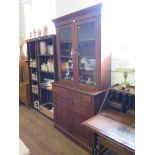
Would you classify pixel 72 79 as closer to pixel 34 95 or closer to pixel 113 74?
pixel 113 74

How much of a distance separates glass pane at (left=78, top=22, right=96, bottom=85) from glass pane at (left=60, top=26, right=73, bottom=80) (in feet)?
0.93

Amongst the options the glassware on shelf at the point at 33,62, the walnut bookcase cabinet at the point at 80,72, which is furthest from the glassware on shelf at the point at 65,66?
the glassware on shelf at the point at 33,62

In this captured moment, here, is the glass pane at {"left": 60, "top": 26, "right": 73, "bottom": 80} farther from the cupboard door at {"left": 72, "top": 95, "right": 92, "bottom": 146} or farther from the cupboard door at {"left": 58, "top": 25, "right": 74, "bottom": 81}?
the cupboard door at {"left": 72, "top": 95, "right": 92, "bottom": 146}

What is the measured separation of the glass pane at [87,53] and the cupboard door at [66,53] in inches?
7.5

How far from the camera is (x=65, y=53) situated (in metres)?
2.98

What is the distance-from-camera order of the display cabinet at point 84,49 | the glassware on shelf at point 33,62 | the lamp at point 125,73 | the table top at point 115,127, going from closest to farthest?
the table top at point 115,127, the lamp at point 125,73, the display cabinet at point 84,49, the glassware on shelf at point 33,62

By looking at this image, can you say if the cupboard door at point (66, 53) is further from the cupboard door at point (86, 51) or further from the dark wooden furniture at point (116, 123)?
the dark wooden furniture at point (116, 123)

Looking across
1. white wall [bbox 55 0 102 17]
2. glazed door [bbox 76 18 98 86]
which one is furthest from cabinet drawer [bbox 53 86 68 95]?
white wall [bbox 55 0 102 17]

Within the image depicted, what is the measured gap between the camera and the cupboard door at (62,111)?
8.90 ft

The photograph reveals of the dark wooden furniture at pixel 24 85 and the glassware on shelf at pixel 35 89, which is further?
the dark wooden furniture at pixel 24 85

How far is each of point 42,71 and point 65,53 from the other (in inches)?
38.4

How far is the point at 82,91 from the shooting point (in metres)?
2.37

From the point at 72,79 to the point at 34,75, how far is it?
1550 mm
